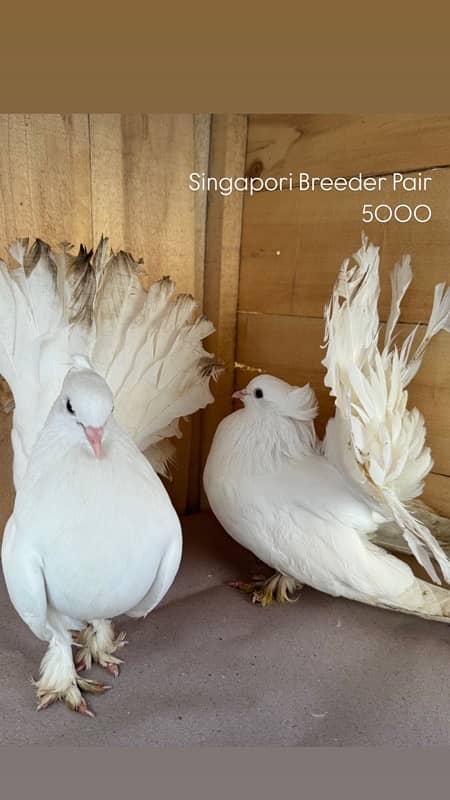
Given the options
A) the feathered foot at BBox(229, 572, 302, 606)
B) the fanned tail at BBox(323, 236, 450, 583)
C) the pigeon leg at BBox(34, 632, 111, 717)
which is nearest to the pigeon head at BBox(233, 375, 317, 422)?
the fanned tail at BBox(323, 236, 450, 583)

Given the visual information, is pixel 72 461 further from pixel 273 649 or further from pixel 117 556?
pixel 273 649

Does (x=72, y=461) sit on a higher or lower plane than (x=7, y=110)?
lower

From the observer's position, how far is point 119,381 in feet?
3.47

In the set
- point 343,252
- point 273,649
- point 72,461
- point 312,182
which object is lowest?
point 273,649

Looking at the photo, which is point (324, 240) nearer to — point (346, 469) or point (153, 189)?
point (153, 189)

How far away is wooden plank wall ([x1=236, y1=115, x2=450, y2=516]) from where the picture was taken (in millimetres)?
1042

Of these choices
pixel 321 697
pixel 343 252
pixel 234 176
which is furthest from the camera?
pixel 234 176

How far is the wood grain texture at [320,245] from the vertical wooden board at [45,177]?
0.41 m

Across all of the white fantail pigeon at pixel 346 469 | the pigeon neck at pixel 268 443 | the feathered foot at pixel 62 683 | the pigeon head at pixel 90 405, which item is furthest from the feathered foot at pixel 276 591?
the pigeon head at pixel 90 405

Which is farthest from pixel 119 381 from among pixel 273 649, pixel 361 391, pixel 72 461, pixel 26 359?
pixel 273 649

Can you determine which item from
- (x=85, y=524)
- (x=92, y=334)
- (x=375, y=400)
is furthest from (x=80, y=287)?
(x=375, y=400)

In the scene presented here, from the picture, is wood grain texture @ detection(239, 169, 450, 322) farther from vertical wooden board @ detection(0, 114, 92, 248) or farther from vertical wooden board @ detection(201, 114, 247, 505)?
vertical wooden board @ detection(0, 114, 92, 248)

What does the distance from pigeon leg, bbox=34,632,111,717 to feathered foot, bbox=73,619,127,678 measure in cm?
5

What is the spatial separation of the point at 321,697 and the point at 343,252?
836 mm
